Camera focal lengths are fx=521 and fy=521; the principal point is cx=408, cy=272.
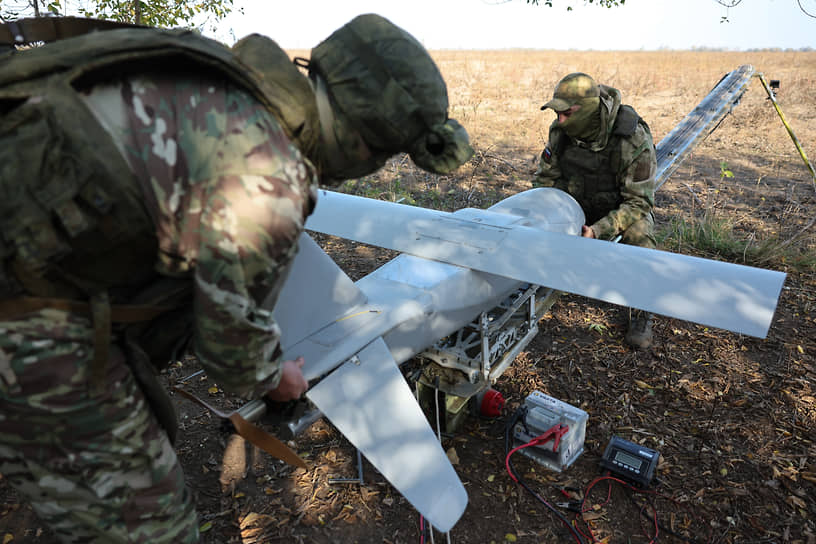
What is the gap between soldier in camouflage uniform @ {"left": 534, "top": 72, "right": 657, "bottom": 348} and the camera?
17.1 feet

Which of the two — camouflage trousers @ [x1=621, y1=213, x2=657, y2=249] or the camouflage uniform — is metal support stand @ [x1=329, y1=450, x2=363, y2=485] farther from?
camouflage trousers @ [x1=621, y1=213, x2=657, y2=249]

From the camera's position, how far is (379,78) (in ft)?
5.98

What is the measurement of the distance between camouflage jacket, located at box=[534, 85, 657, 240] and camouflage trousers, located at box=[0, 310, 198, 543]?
4669 mm

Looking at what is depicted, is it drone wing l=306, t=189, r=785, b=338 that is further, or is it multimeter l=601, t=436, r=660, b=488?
multimeter l=601, t=436, r=660, b=488

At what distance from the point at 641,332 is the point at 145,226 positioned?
4773 millimetres

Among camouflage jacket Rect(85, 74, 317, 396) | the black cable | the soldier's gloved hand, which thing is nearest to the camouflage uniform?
camouflage jacket Rect(85, 74, 317, 396)

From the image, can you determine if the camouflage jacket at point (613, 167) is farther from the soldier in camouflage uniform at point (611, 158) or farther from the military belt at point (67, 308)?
the military belt at point (67, 308)

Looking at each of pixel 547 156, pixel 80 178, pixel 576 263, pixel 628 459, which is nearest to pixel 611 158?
pixel 547 156

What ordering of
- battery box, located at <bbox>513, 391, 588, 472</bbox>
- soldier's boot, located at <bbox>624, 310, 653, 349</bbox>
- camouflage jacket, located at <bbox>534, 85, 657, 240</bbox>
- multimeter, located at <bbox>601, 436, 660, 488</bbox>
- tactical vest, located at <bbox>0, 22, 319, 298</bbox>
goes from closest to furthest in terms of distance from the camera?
tactical vest, located at <bbox>0, 22, 319, 298</bbox> < multimeter, located at <bbox>601, 436, 660, 488</bbox> < battery box, located at <bbox>513, 391, 588, 472</bbox> < soldier's boot, located at <bbox>624, 310, 653, 349</bbox> < camouflage jacket, located at <bbox>534, 85, 657, 240</bbox>

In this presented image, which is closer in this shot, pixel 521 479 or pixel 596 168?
pixel 521 479

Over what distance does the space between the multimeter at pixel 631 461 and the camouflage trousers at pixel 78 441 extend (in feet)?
9.43

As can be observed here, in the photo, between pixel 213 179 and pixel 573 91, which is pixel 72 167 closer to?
pixel 213 179

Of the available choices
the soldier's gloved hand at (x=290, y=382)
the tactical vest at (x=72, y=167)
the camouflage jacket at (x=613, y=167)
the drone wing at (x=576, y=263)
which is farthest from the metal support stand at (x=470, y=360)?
the tactical vest at (x=72, y=167)

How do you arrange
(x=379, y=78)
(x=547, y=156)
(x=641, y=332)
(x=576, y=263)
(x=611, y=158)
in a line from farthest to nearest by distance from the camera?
(x=547, y=156)
(x=611, y=158)
(x=641, y=332)
(x=576, y=263)
(x=379, y=78)
